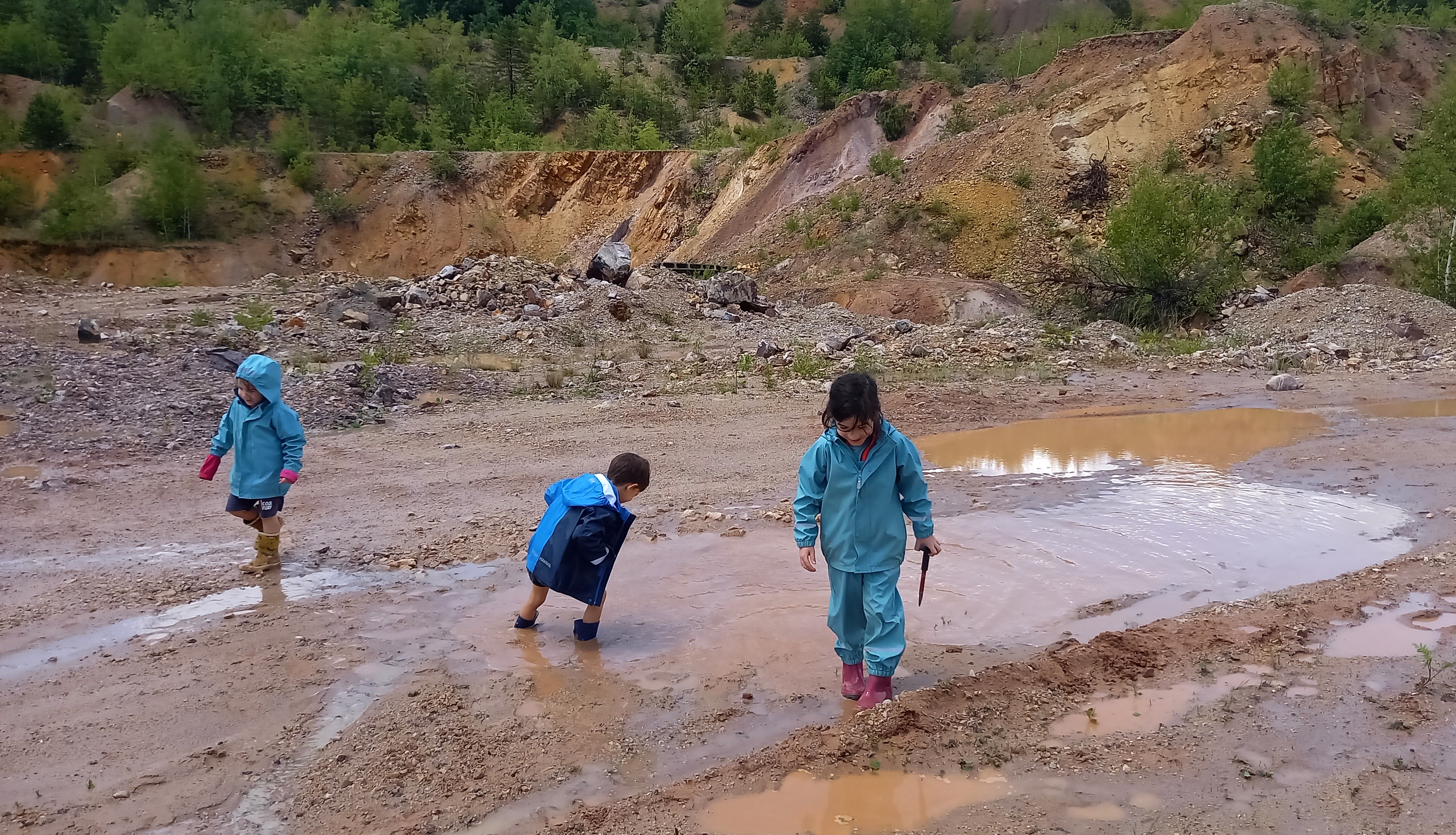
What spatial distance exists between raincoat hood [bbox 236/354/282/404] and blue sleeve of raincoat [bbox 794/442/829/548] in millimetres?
3258

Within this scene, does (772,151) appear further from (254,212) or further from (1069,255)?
(254,212)

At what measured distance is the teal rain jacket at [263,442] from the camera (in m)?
5.80

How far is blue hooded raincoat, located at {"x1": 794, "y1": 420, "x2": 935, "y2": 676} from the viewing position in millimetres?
3930

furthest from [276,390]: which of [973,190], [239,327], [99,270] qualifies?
[99,270]

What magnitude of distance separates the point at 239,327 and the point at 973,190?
17.1 metres

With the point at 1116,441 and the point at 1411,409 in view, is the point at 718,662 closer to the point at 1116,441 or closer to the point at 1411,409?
the point at 1116,441

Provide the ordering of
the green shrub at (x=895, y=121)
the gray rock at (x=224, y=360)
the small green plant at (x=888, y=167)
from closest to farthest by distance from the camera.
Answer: the gray rock at (x=224, y=360) < the small green plant at (x=888, y=167) < the green shrub at (x=895, y=121)

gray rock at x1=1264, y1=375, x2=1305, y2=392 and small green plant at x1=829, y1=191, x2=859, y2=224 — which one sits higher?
small green plant at x1=829, y1=191, x2=859, y2=224

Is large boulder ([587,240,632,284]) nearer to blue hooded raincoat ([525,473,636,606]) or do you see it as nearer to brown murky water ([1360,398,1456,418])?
brown murky water ([1360,398,1456,418])

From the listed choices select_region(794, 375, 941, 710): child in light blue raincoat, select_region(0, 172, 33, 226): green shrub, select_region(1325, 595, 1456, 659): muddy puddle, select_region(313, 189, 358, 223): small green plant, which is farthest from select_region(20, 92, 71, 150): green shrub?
select_region(1325, 595, 1456, 659): muddy puddle

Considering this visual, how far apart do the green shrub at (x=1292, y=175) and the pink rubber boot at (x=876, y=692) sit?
77.8 feet

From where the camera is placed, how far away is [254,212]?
105ft

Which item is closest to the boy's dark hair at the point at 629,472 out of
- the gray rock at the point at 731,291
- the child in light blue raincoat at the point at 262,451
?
the child in light blue raincoat at the point at 262,451

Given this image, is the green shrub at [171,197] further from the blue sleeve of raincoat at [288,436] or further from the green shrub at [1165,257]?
the blue sleeve of raincoat at [288,436]
